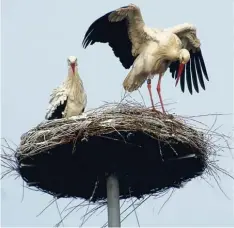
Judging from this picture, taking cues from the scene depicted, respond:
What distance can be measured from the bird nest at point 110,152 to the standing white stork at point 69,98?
0.66 metres

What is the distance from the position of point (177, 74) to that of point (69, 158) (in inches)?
91.9

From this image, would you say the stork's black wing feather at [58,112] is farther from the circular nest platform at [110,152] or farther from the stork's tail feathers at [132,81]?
the stork's tail feathers at [132,81]

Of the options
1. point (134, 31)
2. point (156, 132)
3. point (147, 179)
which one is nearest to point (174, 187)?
point (147, 179)

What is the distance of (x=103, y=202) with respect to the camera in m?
8.20

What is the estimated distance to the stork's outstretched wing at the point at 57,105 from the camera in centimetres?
852

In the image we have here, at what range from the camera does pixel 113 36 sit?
921 cm

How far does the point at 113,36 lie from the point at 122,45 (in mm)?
142

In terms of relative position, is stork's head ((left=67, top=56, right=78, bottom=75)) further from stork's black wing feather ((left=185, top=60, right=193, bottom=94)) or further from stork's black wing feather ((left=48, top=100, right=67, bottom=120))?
stork's black wing feather ((left=185, top=60, right=193, bottom=94))

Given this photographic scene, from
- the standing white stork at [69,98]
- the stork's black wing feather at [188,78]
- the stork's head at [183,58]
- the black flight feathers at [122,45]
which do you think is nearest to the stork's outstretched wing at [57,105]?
the standing white stork at [69,98]

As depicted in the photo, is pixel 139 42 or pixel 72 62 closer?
pixel 72 62

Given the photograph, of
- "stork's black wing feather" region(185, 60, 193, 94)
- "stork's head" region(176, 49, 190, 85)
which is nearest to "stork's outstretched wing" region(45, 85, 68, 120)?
"stork's head" region(176, 49, 190, 85)

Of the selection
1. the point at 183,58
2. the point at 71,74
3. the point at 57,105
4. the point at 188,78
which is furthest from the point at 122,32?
the point at 57,105

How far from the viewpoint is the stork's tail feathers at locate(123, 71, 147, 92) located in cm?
925

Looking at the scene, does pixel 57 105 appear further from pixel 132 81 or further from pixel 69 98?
pixel 132 81
